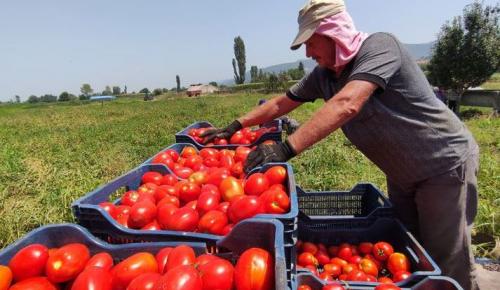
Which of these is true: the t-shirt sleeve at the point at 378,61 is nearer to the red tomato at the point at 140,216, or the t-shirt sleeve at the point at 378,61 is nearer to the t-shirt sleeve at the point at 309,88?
the t-shirt sleeve at the point at 309,88

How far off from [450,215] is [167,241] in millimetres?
1914

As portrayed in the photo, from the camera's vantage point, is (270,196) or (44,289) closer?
(44,289)

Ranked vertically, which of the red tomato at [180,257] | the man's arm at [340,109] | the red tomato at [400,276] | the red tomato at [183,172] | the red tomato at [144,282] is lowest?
the red tomato at [400,276]

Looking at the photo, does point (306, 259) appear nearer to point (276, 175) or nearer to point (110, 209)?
point (276, 175)

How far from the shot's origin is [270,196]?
209 centimetres

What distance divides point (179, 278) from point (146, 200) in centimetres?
104

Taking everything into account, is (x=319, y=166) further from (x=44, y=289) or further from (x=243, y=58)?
(x=243, y=58)

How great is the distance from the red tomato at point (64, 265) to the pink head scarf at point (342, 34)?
1.81 meters

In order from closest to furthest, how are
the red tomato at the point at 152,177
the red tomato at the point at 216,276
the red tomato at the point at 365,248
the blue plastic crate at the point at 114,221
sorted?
the red tomato at the point at 216,276 < the blue plastic crate at the point at 114,221 < the red tomato at the point at 365,248 < the red tomato at the point at 152,177

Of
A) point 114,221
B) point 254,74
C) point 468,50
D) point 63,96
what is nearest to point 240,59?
point 254,74

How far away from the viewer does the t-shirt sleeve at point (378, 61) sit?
2.12m

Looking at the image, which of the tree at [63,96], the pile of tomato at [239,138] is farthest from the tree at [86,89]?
the pile of tomato at [239,138]

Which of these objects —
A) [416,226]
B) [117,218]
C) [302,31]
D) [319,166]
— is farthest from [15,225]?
[319,166]

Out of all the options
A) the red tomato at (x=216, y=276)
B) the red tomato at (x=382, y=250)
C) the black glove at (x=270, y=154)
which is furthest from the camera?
the red tomato at (x=382, y=250)
